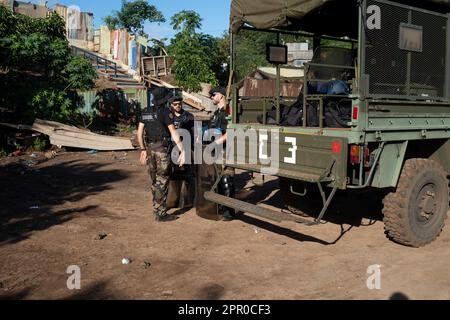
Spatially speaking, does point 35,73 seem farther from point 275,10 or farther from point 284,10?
point 284,10

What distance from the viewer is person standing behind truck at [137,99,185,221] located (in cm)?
624

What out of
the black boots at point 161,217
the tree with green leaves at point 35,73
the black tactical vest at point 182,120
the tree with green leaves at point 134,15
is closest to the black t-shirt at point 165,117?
the black tactical vest at point 182,120

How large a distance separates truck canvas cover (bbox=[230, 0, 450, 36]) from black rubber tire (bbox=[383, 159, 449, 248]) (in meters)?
1.85

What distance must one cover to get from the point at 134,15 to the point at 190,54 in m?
26.2

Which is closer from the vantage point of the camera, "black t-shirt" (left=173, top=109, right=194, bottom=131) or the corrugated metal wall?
"black t-shirt" (left=173, top=109, right=194, bottom=131)

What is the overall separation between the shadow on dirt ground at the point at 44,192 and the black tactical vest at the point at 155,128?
151 cm

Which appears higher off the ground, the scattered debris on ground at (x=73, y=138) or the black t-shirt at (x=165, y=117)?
the black t-shirt at (x=165, y=117)

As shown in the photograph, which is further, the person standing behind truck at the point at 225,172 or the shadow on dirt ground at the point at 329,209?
the person standing behind truck at the point at 225,172

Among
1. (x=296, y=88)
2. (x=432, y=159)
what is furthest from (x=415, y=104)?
(x=296, y=88)

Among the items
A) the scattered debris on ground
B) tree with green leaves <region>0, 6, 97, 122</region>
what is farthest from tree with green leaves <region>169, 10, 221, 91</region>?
the scattered debris on ground

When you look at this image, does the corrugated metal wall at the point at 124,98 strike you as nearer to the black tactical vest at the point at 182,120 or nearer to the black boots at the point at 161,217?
the black tactical vest at the point at 182,120

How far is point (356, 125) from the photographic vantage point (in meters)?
4.45

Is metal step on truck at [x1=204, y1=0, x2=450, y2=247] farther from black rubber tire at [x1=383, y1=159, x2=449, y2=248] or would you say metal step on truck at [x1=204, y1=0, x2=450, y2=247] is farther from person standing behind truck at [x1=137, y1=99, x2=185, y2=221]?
person standing behind truck at [x1=137, y1=99, x2=185, y2=221]

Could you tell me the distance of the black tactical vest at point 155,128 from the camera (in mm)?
6227
